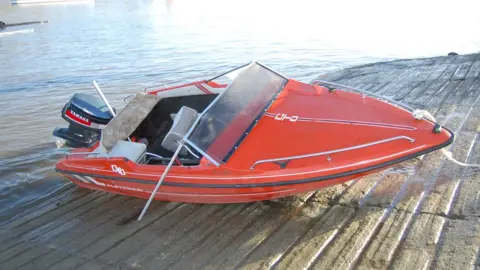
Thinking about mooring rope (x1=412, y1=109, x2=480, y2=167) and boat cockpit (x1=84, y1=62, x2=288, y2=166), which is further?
boat cockpit (x1=84, y1=62, x2=288, y2=166)

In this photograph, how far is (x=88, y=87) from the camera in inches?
507

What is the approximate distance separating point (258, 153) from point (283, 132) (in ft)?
1.18

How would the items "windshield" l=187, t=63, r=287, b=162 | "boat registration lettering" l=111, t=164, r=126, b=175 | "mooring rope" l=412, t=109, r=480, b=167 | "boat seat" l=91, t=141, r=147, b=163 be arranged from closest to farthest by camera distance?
"mooring rope" l=412, t=109, r=480, b=167, "windshield" l=187, t=63, r=287, b=162, "boat registration lettering" l=111, t=164, r=126, b=175, "boat seat" l=91, t=141, r=147, b=163

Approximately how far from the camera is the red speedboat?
4.02 meters

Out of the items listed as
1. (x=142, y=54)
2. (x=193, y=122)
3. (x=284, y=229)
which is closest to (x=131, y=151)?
(x=193, y=122)

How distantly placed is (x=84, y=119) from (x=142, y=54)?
42.4 ft

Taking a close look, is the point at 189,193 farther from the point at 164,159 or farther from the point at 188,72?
the point at 188,72

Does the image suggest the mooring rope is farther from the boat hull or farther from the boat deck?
the boat hull

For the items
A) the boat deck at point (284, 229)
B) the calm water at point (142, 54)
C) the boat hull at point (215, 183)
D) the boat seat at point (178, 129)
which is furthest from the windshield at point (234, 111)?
the calm water at point (142, 54)

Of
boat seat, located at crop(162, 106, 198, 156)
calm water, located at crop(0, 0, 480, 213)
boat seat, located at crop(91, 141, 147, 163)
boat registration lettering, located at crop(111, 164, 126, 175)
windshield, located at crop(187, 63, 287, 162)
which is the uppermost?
windshield, located at crop(187, 63, 287, 162)

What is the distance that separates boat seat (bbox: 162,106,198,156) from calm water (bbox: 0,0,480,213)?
2377mm

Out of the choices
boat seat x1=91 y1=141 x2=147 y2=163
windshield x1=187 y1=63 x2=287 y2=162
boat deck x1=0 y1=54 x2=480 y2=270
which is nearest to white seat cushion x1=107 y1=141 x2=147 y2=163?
boat seat x1=91 y1=141 x2=147 y2=163

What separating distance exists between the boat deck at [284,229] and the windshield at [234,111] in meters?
0.76

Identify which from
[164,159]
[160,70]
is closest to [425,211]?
[164,159]
